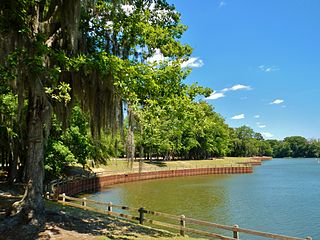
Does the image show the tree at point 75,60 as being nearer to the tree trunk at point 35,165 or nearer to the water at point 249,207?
the tree trunk at point 35,165

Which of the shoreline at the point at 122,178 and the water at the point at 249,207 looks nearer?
the water at the point at 249,207

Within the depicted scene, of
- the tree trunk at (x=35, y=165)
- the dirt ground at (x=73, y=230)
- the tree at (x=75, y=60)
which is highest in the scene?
A: the tree at (x=75, y=60)

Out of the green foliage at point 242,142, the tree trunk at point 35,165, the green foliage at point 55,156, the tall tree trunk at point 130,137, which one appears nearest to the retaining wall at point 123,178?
the green foliage at point 55,156

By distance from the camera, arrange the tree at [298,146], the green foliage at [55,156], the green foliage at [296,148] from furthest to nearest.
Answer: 1. the tree at [298,146]
2. the green foliage at [296,148]
3. the green foliage at [55,156]

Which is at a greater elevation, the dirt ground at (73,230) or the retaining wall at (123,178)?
the dirt ground at (73,230)

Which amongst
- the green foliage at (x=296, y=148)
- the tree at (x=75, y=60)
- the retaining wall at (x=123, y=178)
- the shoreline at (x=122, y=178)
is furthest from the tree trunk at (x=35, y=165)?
the green foliage at (x=296, y=148)

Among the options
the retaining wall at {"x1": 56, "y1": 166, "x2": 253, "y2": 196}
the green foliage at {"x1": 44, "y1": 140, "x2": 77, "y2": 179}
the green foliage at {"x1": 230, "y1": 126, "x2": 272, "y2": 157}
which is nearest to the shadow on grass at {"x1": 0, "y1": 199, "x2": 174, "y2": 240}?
the green foliage at {"x1": 44, "y1": 140, "x2": 77, "y2": 179}

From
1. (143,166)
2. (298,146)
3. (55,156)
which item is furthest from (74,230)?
(298,146)

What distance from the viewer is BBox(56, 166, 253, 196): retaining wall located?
28659 millimetres

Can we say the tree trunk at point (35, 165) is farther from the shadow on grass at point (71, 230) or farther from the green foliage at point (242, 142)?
the green foliage at point (242, 142)

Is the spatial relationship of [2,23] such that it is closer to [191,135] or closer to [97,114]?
[97,114]

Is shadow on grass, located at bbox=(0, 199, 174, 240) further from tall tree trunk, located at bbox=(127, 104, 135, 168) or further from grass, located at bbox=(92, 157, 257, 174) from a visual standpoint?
grass, located at bbox=(92, 157, 257, 174)

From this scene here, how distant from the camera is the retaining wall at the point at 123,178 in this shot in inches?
1128

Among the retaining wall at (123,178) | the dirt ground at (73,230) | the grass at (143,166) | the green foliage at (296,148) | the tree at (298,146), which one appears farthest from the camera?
the tree at (298,146)
